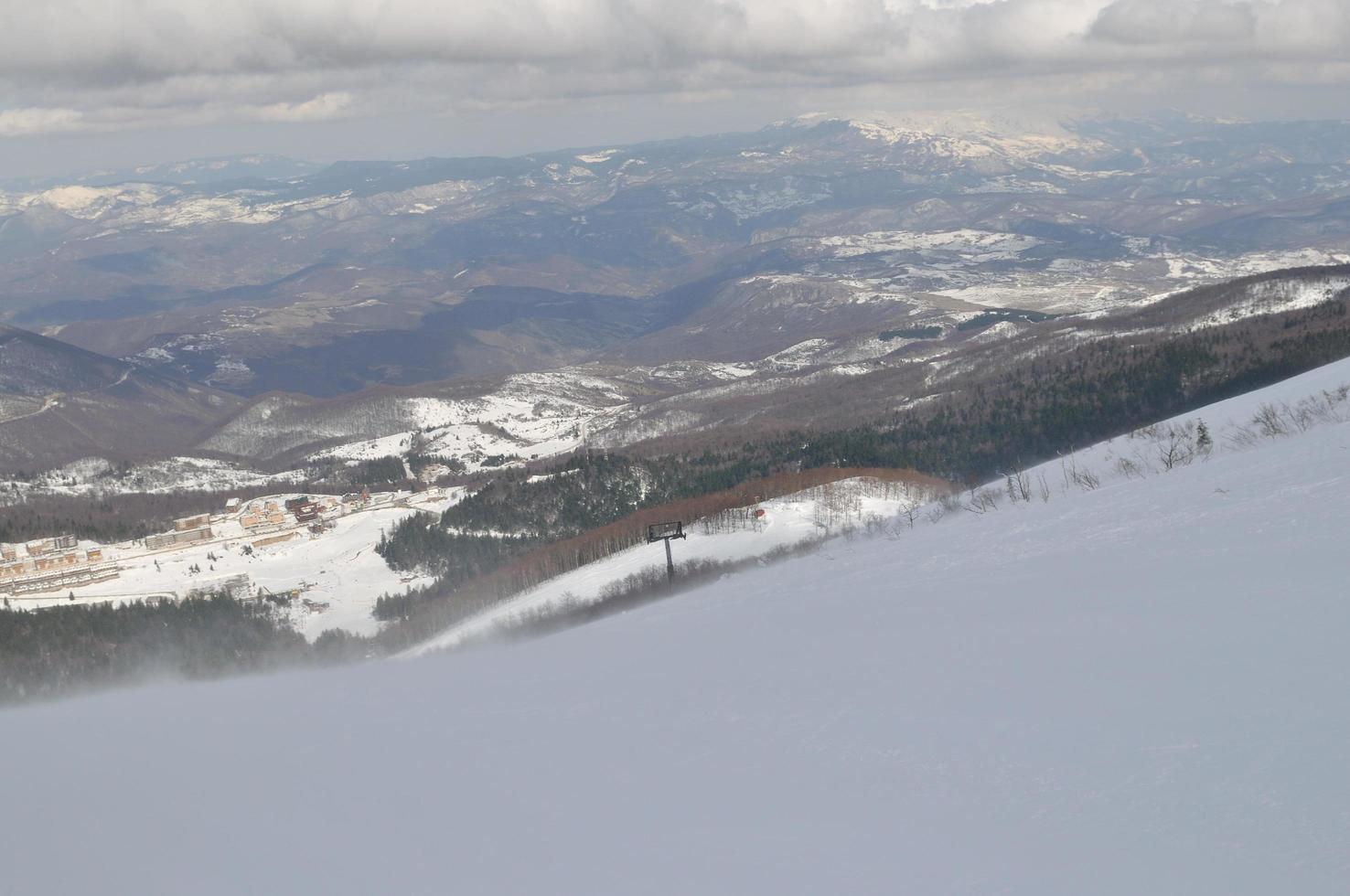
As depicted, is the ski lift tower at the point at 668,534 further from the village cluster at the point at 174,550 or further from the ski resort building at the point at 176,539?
the ski resort building at the point at 176,539

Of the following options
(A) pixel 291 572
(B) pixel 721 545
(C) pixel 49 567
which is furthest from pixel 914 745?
(C) pixel 49 567

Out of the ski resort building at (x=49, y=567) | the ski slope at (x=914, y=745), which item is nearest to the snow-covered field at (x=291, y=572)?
the ski resort building at (x=49, y=567)

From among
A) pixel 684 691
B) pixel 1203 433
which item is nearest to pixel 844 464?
pixel 1203 433

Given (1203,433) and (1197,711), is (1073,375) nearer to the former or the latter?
(1203,433)

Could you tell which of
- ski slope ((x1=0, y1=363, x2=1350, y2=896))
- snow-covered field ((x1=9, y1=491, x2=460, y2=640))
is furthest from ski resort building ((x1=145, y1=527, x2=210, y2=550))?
ski slope ((x1=0, y1=363, x2=1350, y2=896))

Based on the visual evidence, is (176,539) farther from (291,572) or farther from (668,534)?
(668,534)

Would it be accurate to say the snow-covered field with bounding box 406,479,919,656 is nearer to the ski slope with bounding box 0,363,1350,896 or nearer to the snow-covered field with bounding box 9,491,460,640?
the snow-covered field with bounding box 9,491,460,640
